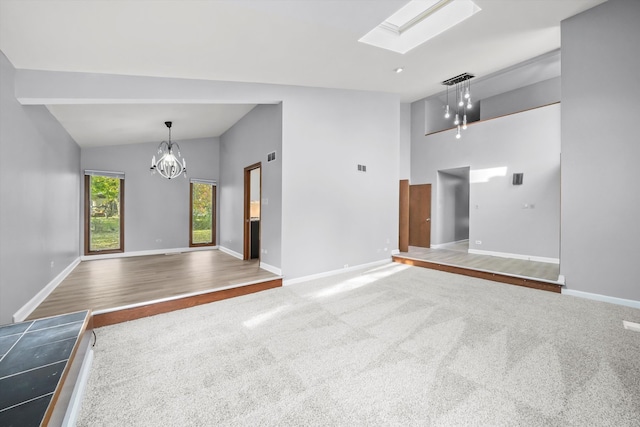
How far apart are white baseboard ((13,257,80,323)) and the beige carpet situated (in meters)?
0.81

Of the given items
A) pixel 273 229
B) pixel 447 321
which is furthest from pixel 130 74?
pixel 447 321

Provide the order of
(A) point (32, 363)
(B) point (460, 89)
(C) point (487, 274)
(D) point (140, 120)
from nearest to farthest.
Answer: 1. (A) point (32, 363)
2. (D) point (140, 120)
3. (C) point (487, 274)
4. (B) point (460, 89)

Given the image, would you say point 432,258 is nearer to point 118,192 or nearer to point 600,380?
point 600,380

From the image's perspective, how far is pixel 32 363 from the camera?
1609 mm

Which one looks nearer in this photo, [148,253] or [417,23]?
[417,23]

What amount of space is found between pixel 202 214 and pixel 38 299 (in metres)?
4.46

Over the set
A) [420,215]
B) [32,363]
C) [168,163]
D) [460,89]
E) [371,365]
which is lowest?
[371,365]

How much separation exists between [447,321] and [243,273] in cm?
327

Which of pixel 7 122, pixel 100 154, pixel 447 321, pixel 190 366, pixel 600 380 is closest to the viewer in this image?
pixel 600 380

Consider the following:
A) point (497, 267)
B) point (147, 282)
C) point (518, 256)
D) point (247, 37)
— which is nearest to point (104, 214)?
point (147, 282)

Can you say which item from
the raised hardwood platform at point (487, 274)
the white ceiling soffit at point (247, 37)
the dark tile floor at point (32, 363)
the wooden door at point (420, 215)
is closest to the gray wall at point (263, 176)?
the white ceiling soffit at point (247, 37)

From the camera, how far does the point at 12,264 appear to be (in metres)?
2.68

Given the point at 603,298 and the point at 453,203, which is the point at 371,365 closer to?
the point at 603,298

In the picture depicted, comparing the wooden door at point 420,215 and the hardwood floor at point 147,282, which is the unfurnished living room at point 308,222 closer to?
the hardwood floor at point 147,282
